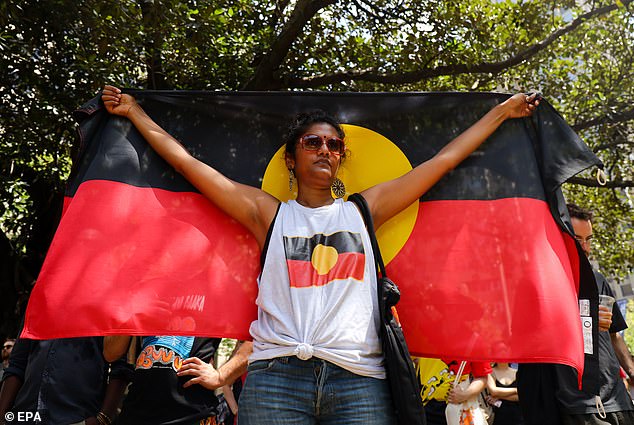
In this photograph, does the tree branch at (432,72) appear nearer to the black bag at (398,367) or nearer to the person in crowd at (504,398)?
the person in crowd at (504,398)

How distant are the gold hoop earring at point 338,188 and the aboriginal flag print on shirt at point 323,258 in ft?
2.29

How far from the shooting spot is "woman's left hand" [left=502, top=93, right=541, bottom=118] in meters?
3.44

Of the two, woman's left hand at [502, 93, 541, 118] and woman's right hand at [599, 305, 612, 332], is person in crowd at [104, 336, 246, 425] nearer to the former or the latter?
woman's left hand at [502, 93, 541, 118]

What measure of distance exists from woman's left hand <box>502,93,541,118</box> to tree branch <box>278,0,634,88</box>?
4.65 meters

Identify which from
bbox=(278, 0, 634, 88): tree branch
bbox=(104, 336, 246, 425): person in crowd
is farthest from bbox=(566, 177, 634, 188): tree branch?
bbox=(104, 336, 246, 425): person in crowd

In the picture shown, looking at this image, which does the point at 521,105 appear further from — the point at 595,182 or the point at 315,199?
the point at 595,182

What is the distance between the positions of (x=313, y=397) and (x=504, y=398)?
411 cm

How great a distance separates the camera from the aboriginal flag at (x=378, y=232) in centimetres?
307

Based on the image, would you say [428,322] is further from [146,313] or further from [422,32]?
[422,32]

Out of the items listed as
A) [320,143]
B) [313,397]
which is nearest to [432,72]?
[320,143]


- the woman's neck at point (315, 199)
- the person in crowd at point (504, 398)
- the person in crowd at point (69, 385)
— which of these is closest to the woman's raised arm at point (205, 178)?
the woman's neck at point (315, 199)

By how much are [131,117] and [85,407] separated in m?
1.79

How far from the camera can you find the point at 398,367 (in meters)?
2.45

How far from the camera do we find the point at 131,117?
336cm
